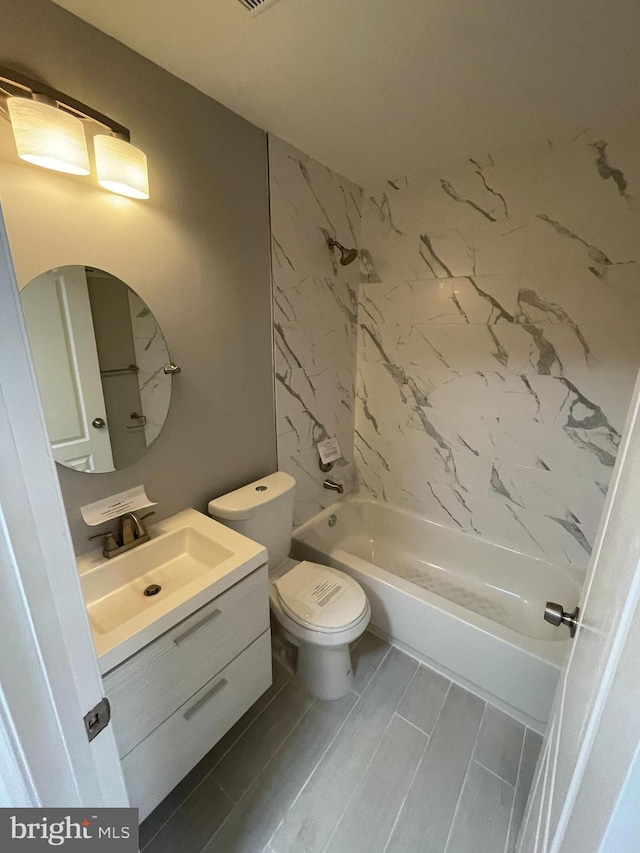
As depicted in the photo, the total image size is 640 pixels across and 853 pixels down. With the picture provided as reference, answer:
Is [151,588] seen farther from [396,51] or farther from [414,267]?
[414,267]

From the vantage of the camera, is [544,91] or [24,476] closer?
[24,476]

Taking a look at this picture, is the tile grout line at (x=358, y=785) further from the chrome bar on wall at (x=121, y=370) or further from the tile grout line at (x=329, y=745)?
the chrome bar on wall at (x=121, y=370)

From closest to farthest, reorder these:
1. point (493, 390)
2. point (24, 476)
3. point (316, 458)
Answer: point (24, 476)
point (493, 390)
point (316, 458)

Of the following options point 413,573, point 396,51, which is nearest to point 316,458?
point 413,573

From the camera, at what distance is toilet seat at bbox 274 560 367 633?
1.42 meters

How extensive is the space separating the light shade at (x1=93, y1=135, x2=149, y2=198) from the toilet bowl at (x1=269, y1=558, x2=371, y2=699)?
156cm

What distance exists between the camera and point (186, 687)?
1050 millimetres

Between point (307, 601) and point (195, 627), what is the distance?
22.4 inches

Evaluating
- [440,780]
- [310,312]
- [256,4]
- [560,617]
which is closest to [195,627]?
[560,617]

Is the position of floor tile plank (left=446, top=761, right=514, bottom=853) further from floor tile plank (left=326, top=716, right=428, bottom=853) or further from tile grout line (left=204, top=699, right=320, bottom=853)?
tile grout line (left=204, top=699, right=320, bottom=853)

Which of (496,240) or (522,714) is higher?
(496,240)

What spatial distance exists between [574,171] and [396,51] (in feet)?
3.20

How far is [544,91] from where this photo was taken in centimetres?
126

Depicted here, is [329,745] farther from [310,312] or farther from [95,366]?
[310,312]
